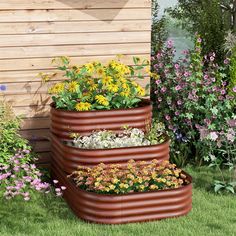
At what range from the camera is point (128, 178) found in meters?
6.23

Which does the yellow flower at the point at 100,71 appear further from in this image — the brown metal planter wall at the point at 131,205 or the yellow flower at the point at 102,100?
the brown metal planter wall at the point at 131,205

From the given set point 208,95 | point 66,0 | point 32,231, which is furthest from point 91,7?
point 32,231

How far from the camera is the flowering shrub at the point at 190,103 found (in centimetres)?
839

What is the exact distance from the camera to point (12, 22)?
24.1ft

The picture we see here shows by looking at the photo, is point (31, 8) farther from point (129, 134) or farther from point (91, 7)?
point (129, 134)

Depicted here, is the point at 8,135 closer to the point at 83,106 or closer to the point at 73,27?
the point at 83,106

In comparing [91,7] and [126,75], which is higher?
[91,7]

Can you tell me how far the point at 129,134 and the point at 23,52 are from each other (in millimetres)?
1651

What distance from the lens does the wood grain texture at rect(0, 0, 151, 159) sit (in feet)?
24.3

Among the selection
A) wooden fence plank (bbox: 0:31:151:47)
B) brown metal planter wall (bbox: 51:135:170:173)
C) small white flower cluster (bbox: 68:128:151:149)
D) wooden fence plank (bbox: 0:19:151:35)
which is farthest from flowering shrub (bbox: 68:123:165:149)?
wooden fence plank (bbox: 0:19:151:35)

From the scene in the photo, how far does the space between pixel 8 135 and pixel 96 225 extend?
1.74 m

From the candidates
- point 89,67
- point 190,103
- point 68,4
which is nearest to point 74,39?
point 68,4

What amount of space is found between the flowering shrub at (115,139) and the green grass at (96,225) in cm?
70

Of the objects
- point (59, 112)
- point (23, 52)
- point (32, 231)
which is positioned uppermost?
point (23, 52)
